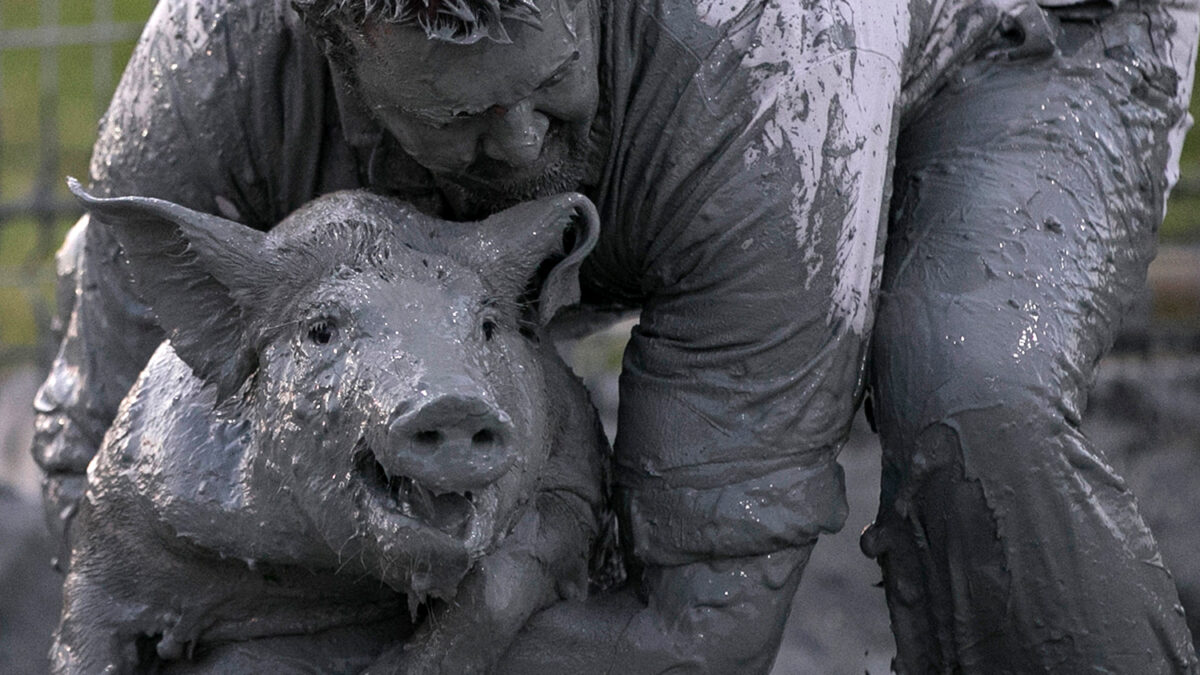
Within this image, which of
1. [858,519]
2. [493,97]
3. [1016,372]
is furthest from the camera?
[858,519]

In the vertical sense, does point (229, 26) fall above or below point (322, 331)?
above

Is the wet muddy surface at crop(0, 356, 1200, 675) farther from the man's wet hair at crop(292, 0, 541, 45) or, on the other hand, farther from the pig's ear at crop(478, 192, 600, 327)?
the man's wet hair at crop(292, 0, 541, 45)

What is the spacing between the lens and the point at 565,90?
89.4 inches

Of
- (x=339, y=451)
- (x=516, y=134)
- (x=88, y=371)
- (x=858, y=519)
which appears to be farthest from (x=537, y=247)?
(x=858, y=519)

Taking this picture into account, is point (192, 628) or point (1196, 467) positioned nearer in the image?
point (192, 628)

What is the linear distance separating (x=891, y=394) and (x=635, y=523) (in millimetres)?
382

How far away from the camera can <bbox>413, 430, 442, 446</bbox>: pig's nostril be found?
6.37ft

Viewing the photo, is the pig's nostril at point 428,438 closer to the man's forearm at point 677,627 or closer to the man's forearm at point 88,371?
the man's forearm at point 677,627

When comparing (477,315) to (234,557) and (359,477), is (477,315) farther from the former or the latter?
(234,557)

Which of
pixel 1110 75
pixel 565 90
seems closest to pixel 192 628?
pixel 565 90

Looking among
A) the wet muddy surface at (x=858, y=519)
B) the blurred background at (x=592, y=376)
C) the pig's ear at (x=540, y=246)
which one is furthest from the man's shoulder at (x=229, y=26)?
the blurred background at (x=592, y=376)

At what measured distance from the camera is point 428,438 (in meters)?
1.94

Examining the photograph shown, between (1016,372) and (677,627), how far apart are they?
54cm

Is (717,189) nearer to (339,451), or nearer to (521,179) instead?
(521,179)
